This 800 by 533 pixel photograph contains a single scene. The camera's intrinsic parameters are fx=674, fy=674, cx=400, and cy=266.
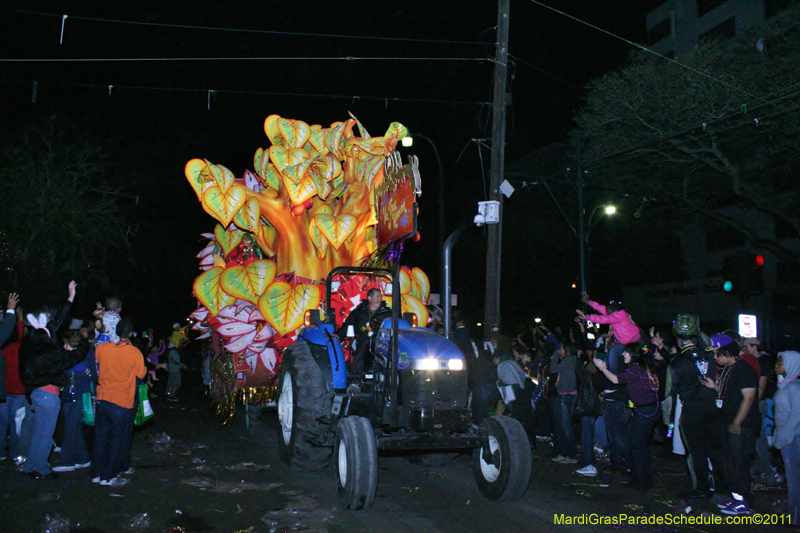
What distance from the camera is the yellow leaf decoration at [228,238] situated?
1014cm

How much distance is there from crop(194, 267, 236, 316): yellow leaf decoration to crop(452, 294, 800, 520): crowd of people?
10.6 feet

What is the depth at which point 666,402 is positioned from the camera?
8.23 metres

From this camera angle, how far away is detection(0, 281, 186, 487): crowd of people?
7.26 metres

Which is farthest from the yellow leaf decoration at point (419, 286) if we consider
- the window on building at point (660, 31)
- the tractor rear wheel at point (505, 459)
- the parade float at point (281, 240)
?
the window on building at point (660, 31)

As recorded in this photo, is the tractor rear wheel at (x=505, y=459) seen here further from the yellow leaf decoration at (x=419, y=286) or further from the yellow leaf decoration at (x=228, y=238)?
the yellow leaf decoration at (x=228, y=238)

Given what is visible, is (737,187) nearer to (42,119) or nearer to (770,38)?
(770,38)

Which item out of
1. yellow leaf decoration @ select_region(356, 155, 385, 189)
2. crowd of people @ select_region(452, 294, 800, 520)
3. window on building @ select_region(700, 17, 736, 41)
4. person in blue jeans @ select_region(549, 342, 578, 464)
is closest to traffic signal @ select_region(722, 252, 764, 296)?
crowd of people @ select_region(452, 294, 800, 520)

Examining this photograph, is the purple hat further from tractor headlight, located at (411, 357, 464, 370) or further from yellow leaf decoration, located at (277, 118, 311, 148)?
yellow leaf decoration, located at (277, 118, 311, 148)

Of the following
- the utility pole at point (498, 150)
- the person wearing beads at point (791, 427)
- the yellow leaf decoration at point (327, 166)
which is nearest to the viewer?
the person wearing beads at point (791, 427)

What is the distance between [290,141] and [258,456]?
4358 mm

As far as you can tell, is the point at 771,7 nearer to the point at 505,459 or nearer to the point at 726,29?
the point at 726,29

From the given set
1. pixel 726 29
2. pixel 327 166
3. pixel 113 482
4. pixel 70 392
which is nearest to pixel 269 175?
pixel 327 166

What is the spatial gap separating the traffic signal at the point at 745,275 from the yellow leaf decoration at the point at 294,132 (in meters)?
7.53

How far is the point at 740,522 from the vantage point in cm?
623
